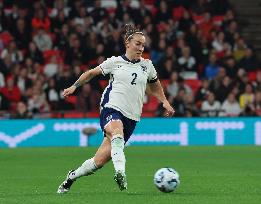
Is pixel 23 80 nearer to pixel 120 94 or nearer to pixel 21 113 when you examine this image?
pixel 21 113

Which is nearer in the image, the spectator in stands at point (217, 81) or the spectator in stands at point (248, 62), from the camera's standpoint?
the spectator in stands at point (217, 81)

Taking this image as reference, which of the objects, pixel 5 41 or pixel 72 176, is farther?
pixel 5 41

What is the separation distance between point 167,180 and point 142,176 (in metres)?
3.41

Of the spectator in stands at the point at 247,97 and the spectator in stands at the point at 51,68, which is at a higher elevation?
the spectator in stands at the point at 51,68

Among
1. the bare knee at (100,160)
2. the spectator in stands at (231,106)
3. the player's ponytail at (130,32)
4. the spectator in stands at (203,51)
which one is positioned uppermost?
the player's ponytail at (130,32)

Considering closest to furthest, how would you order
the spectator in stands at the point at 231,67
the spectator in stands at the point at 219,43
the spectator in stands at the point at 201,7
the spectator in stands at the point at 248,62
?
the spectator in stands at the point at 231,67 → the spectator in stands at the point at 248,62 → the spectator in stands at the point at 219,43 → the spectator in stands at the point at 201,7

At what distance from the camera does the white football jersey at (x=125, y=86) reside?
1071cm

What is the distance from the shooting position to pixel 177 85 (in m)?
24.6

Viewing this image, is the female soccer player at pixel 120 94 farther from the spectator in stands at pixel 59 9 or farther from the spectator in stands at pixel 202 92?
the spectator in stands at pixel 59 9

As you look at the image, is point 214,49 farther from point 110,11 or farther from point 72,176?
point 72,176

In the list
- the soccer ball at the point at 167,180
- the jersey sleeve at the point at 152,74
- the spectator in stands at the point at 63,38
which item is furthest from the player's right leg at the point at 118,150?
the spectator in stands at the point at 63,38

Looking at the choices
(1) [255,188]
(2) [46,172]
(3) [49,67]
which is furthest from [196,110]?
(1) [255,188]

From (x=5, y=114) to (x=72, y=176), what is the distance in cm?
1253

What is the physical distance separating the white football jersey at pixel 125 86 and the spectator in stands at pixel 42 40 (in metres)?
15.2
